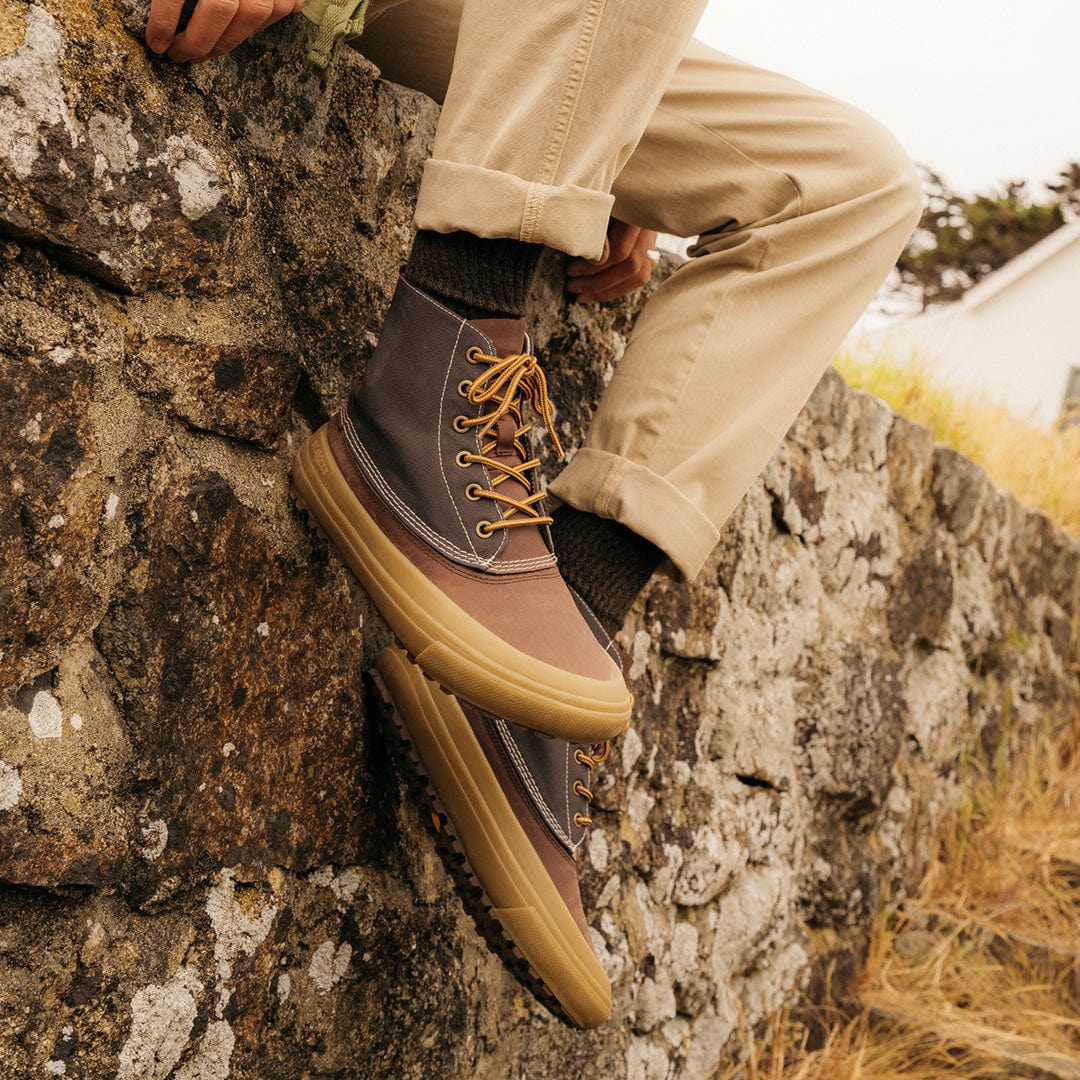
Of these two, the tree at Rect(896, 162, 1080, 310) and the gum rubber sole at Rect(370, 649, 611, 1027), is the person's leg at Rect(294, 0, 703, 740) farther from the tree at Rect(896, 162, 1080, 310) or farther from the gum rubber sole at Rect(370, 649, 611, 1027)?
the tree at Rect(896, 162, 1080, 310)

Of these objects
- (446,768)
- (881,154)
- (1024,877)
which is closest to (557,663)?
(446,768)

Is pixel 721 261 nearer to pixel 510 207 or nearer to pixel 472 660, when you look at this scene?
pixel 510 207

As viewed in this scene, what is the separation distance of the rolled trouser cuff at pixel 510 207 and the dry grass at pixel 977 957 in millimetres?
1785

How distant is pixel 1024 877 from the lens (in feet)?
10.0

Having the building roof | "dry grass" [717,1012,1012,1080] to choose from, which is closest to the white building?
the building roof

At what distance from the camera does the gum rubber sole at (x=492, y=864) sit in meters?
1.21

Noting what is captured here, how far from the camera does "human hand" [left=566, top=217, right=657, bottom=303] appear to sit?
164cm

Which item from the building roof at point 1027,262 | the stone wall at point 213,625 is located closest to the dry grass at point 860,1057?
the stone wall at point 213,625

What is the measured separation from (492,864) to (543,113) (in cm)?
79

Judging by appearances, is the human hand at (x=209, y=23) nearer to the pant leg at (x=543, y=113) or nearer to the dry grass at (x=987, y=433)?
the pant leg at (x=543, y=113)

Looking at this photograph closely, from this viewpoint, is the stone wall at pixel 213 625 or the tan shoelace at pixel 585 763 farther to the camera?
the tan shoelace at pixel 585 763

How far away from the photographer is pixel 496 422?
3.85 ft

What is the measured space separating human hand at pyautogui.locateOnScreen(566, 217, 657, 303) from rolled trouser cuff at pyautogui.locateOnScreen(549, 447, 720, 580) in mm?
473

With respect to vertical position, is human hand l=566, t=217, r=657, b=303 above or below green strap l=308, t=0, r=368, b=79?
below
